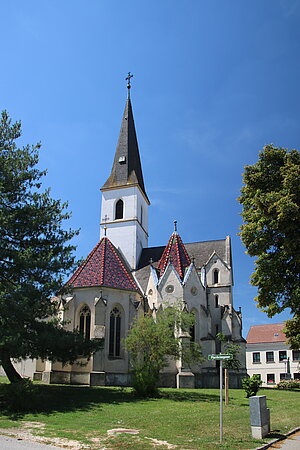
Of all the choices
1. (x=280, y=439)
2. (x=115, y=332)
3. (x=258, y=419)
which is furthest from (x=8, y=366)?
(x=280, y=439)

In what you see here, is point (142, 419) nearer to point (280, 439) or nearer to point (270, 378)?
point (280, 439)

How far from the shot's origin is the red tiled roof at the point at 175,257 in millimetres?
34719

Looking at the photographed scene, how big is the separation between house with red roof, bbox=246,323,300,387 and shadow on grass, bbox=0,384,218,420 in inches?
1290

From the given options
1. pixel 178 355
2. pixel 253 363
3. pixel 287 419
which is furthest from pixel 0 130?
pixel 253 363

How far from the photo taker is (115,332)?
30141 millimetres

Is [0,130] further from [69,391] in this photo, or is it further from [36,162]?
[69,391]

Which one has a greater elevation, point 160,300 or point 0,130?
point 0,130

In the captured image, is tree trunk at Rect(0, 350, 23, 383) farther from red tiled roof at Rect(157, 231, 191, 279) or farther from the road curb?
red tiled roof at Rect(157, 231, 191, 279)

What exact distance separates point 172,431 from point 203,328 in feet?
70.0

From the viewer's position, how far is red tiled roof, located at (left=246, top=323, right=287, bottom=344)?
56.0 m

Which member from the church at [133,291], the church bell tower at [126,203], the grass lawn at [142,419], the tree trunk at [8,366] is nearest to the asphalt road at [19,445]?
the grass lawn at [142,419]

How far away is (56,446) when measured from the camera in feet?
32.7

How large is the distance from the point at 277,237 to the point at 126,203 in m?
23.6

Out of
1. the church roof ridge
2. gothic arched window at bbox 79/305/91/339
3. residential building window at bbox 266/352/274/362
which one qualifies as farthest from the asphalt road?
residential building window at bbox 266/352/274/362
